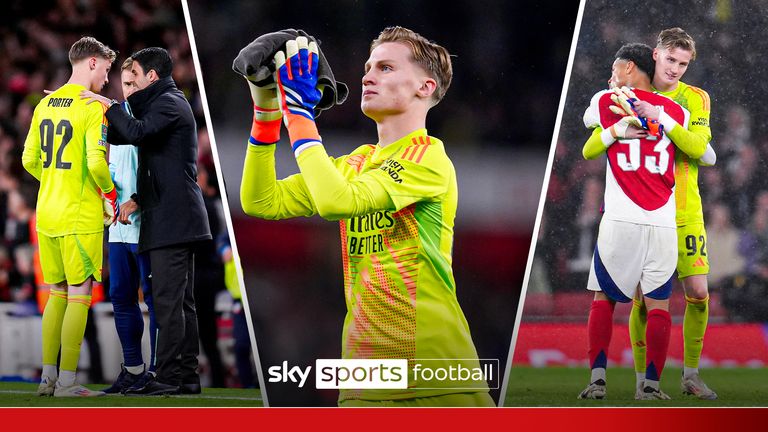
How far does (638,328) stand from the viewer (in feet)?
12.0

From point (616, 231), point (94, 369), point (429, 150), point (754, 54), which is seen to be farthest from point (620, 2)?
point (94, 369)

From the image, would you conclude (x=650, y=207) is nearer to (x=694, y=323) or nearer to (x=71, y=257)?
(x=694, y=323)

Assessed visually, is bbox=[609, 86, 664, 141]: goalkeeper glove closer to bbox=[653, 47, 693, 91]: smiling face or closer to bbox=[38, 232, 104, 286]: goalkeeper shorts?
bbox=[653, 47, 693, 91]: smiling face

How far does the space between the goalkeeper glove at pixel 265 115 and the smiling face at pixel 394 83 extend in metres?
0.51

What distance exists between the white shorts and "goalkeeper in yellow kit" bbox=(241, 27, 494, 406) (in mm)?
678

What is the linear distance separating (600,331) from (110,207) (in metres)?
2.02

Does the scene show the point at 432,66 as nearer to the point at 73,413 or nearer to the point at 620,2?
the point at 620,2

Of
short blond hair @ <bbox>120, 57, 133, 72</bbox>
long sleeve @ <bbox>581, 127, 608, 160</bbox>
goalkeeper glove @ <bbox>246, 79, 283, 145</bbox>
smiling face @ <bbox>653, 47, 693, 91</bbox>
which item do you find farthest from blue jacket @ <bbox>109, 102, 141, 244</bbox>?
smiling face @ <bbox>653, 47, 693, 91</bbox>

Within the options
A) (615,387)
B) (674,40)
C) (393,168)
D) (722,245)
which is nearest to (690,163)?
(722,245)

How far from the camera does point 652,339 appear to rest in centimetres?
366

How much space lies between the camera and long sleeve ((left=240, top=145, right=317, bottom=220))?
9.21 feet

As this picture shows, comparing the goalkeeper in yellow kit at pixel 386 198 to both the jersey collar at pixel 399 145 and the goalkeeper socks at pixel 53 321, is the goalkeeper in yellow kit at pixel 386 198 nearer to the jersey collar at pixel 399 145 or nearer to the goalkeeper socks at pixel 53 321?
the jersey collar at pixel 399 145

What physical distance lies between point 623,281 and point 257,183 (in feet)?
5.35

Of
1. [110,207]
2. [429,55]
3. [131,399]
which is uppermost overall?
[429,55]
